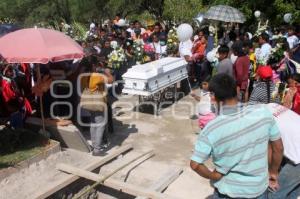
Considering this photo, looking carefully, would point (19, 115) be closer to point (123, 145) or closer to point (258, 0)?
point (123, 145)

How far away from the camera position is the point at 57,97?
24.2ft

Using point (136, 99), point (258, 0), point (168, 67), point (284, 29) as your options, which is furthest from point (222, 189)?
point (258, 0)

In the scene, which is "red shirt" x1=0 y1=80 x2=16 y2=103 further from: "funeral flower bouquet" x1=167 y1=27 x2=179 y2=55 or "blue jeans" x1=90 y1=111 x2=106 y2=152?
"funeral flower bouquet" x1=167 y1=27 x2=179 y2=55

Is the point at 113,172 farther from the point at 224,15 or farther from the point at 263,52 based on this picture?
the point at 224,15

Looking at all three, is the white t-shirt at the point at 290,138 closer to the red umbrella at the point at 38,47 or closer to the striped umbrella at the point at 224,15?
the red umbrella at the point at 38,47

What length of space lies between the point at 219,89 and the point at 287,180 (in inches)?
62.5

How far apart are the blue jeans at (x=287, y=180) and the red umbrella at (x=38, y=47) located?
140 inches

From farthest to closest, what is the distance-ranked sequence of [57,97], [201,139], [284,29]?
[284,29] < [57,97] < [201,139]

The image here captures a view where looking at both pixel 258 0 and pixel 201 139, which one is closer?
pixel 201 139

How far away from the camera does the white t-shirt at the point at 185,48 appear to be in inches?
416

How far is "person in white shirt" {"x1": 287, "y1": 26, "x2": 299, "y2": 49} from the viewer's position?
10842 millimetres

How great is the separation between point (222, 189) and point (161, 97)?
6.28m

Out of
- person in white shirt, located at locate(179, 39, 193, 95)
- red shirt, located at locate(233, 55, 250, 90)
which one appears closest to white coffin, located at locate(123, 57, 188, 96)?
person in white shirt, located at locate(179, 39, 193, 95)

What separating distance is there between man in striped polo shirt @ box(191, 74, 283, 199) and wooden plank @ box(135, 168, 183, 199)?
238cm
